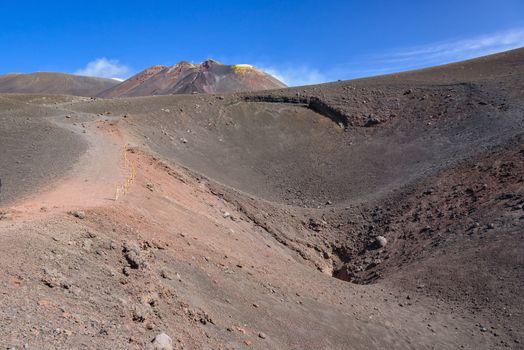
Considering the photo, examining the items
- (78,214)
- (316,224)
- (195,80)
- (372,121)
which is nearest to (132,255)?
(78,214)

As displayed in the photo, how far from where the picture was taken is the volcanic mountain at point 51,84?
246ft

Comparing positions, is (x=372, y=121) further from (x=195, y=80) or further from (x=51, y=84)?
(x=51, y=84)

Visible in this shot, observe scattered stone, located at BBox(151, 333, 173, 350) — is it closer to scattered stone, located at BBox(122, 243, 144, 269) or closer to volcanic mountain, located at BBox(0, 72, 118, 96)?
scattered stone, located at BBox(122, 243, 144, 269)

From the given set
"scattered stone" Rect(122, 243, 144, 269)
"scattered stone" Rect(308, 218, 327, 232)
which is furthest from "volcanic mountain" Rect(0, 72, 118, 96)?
"scattered stone" Rect(122, 243, 144, 269)

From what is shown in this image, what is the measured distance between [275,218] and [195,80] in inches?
1974

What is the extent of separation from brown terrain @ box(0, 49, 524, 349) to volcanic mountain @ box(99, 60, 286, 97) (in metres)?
33.5

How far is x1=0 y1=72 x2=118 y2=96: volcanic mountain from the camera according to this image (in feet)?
246

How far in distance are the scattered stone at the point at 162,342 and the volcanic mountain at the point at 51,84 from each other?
7501 cm

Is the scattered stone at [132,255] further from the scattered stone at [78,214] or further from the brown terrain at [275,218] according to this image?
the scattered stone at [78,214]

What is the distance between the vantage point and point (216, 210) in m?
13.8

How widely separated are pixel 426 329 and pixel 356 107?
17.1m

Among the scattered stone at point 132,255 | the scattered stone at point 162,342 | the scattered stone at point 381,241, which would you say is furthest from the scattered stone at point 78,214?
the scattered stone at point 381,241

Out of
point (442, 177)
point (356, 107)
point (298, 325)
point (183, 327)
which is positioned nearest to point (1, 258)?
point (183, 327)

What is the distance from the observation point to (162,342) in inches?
213
